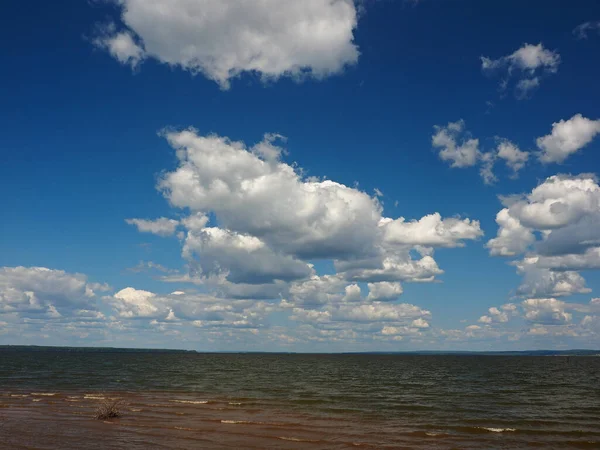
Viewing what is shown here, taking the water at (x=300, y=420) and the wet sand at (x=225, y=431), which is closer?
the wet sand at (x=225, y=431)

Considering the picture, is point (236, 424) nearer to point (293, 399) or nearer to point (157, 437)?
point (157, 437)

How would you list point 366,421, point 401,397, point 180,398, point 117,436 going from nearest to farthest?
point 117,436, point 366,421, point 180,398, point 401,397

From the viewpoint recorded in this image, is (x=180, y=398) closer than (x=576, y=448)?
No

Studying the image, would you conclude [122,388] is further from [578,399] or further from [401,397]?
[578,399]

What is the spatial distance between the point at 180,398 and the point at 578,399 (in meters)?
40.6

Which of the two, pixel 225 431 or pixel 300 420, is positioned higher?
pixel 225 431

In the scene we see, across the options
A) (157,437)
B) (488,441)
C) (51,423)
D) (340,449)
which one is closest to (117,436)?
(157,437)

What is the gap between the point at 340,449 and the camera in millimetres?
24891

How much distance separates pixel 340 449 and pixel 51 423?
18.4 metres

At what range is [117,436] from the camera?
1045 inches

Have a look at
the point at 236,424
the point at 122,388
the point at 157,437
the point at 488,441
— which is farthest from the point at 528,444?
the point at 122,388

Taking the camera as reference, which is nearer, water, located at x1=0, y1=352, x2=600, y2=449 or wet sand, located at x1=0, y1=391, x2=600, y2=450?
wet sand, located at x1=0, y1=391, x2=600, y2=450

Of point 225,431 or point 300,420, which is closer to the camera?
point 225,431

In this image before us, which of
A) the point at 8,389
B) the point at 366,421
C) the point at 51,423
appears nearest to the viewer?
the point at 51,423
